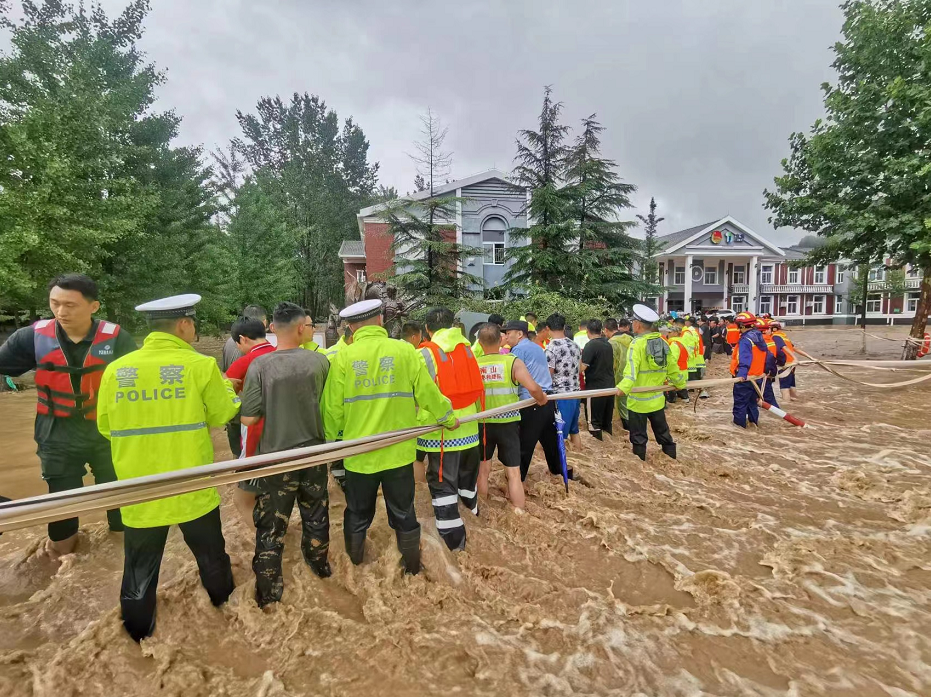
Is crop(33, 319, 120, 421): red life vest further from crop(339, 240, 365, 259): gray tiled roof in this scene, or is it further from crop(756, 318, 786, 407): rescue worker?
crop(339, 240, 365, 259): gray tiled roof

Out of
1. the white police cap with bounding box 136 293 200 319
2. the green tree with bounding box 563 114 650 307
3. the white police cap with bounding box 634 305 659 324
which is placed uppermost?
the green tree with bounding box 563 114 650 307

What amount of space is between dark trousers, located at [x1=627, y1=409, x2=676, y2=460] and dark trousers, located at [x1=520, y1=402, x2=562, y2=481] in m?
1.32

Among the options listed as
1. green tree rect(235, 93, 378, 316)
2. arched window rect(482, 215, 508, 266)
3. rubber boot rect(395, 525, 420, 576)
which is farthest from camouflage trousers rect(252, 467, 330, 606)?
green tree rect(235, 93, 378, 316)

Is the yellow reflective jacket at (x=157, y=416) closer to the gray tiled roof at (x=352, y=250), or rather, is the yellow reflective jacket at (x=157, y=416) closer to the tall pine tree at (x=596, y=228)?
the tall pine tree at (x=596, y=228)

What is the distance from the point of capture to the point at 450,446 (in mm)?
3859

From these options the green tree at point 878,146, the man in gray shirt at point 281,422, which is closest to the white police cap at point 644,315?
the man in gray shirt at point 281,422

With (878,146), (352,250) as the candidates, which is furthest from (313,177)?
(878,146)

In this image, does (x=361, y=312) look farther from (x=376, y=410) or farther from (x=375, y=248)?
(x=375, y=248)

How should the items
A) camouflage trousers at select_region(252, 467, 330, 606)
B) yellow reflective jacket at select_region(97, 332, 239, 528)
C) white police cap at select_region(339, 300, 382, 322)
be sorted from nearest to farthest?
yellow reflective jacket at select_region(97, 332, 239, 528) → camouflage trousers at select_region(252, 467, 330, 606) → white police cap at select_region(339, 300, 382, 322)

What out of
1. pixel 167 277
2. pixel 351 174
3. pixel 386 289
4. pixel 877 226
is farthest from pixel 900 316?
pixel 167 277

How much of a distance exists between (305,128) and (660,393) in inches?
1982

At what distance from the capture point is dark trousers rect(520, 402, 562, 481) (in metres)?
4.97

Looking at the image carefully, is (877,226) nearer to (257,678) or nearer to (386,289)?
(386,289)

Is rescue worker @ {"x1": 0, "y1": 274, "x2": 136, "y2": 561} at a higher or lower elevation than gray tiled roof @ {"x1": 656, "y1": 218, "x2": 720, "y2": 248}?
lower
